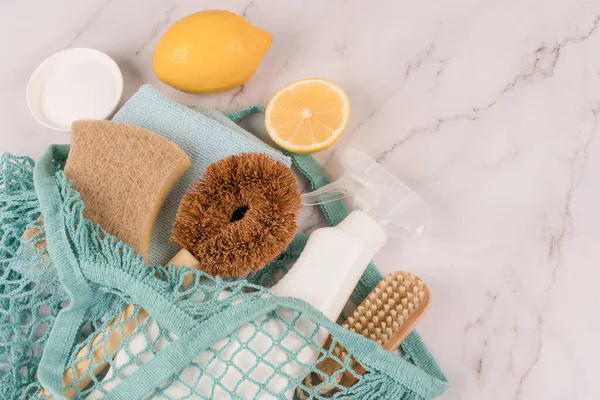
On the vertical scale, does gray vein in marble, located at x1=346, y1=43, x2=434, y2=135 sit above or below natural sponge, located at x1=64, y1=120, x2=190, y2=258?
above

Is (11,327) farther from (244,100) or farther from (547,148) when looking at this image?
(547,148)

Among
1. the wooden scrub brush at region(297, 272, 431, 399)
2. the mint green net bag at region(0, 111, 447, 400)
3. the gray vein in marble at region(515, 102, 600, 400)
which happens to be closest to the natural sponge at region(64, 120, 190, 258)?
the mint green net bag at region(0, 111, 447, 400)

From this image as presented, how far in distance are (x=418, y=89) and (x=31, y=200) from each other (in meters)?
0.51

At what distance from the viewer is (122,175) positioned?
0.60 m

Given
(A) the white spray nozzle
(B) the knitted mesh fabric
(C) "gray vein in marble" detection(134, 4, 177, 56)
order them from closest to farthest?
(B) the knitted mesh fabric
(A) the white spray nozzle
(C) "gray vein in marble" detection(134, 4, 177, 56)

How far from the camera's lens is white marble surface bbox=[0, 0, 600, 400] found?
66 cm

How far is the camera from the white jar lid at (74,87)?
702 mm

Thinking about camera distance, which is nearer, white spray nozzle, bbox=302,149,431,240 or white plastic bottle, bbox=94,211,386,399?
white plastic bottle, bbox=94,211,386,399

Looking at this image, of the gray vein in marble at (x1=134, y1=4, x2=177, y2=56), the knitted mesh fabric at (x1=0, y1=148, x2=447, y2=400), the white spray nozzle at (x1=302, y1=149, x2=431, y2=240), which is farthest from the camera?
the gray vein in marble at (x1=134, y1=4, x2=177, y2=56)

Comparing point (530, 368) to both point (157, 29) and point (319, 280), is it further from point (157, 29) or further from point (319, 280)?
point (157, 29)

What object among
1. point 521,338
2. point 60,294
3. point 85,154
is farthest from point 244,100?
point 521,338

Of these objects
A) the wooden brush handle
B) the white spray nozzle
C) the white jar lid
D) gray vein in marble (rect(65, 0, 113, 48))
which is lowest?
the wooden brush handle

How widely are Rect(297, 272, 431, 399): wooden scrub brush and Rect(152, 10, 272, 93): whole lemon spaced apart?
325mm

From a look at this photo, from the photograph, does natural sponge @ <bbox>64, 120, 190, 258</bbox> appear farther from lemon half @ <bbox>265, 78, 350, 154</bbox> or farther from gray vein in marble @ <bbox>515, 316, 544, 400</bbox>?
gray vein in marble @ <bbox>515, 316, 544, 400</bbox>
